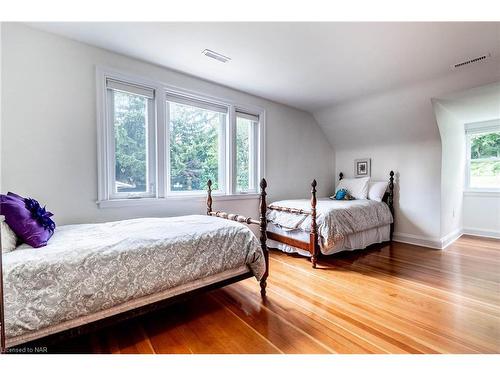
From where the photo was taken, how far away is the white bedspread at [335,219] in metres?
2.74

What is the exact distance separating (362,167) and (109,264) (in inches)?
170

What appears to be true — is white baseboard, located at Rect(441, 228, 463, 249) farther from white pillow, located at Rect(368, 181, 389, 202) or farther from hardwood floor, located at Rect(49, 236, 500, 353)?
white pillow, located at Rect(368, 181, 389, 202)

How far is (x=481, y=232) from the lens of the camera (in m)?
4.17

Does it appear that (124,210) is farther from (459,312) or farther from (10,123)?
(459,312)

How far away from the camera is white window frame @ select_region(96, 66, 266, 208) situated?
2.24 m

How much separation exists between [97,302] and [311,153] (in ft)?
12.9

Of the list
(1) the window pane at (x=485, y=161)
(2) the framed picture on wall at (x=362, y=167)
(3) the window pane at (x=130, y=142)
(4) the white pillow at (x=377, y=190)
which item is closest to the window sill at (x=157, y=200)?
(3) the window pane at (x=130, y=142)

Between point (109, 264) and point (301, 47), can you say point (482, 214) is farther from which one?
point (109, 264)

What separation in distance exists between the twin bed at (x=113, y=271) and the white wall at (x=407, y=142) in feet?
9.69

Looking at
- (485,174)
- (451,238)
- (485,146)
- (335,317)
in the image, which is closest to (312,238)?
(335,317)

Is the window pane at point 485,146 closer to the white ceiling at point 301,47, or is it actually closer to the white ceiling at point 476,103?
the white ceiling at point 476,103

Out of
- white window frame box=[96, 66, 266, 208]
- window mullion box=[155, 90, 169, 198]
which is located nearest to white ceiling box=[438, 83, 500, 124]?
white window frame box=[96, 66, 266, 208]

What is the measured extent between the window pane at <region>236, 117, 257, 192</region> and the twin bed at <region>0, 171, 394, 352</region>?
1246 mm
